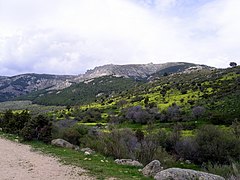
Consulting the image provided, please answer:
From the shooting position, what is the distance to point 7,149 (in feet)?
63.0

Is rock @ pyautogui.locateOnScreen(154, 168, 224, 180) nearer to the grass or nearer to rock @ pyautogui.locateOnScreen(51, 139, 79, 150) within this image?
the grass

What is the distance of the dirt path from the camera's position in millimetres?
11803

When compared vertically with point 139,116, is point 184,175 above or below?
above

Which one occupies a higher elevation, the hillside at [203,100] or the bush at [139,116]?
the hillside at [203,100]

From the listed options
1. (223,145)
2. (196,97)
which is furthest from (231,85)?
(223,145)

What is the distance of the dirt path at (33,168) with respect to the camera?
1180 centimetres

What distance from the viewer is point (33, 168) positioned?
44.1ft

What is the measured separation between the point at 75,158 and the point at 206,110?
64.0m

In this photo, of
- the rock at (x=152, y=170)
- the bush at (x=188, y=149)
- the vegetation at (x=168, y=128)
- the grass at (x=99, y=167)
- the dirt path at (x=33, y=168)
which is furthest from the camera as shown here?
the bush at (x=188, y=149)

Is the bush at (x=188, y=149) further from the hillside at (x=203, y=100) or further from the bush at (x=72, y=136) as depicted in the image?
the hillside at (x=203, y=100)

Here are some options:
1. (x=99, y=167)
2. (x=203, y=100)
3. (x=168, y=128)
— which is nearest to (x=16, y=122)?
(x=99, y=167)

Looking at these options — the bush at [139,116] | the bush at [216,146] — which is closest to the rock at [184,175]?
→ the bush at [216,146]

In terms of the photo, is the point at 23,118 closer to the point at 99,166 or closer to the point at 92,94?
the point at 99,166

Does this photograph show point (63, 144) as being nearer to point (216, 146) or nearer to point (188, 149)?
point (216, 146)
